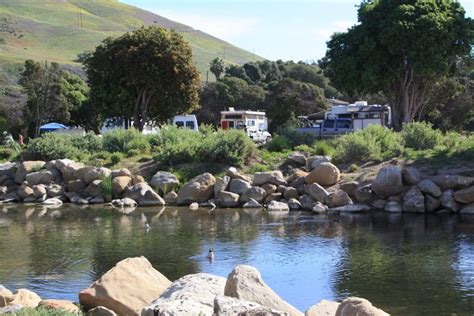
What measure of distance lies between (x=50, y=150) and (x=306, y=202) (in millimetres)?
15125

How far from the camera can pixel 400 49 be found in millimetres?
44719

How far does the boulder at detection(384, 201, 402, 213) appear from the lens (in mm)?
27625

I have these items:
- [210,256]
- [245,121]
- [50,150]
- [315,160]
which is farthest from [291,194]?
[245,121]

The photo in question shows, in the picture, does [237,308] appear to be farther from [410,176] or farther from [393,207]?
[410,176]

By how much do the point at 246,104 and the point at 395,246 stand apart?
204 feet

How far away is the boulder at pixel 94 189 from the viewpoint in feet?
107

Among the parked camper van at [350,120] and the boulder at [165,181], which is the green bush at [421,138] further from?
the boulder at [165,181]

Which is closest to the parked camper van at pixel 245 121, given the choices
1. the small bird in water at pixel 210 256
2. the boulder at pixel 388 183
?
the boulder at pixel 388 183

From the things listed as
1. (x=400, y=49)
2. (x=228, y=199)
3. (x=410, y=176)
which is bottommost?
(x=228, y=199)

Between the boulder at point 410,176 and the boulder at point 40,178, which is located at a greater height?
the boulder at point 410,176

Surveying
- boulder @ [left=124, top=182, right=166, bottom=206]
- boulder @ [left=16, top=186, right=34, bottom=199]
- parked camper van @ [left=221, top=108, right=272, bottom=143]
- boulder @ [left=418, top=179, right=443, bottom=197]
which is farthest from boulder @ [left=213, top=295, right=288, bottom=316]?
parked camper van @ [left=221, top=108, right=272, bottom=143]

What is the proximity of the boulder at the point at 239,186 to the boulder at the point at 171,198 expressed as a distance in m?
2.52

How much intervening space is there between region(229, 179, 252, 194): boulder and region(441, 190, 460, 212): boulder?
26.9 feet

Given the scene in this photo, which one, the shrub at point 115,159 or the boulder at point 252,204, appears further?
the shrub at point 115,159
